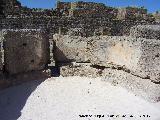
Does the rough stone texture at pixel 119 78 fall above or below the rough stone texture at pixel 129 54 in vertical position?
below

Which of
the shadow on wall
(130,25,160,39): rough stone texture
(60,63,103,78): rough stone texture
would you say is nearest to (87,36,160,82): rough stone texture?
(60,63,103,78): rough stone texture

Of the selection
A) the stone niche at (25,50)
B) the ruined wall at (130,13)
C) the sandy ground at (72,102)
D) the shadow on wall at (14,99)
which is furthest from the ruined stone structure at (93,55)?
the ruined wall at (130,13)

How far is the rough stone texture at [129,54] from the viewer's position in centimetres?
1066

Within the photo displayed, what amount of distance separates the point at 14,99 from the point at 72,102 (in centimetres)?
185

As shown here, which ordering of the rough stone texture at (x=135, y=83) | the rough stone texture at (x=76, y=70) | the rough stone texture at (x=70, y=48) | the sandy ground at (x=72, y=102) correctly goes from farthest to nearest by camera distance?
the rough stone texture at (x=70, y=48) < the rough stone texture at (x=76, y=70) < the rough stone texture at (x=135, y=83) < the sandy ground at (x=72, y=102)

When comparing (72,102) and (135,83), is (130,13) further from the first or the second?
(72,102)

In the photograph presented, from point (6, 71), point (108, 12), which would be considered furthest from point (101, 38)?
point (108, 12)

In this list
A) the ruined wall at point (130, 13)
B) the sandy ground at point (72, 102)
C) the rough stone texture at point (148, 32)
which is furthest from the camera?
the ruined wall at point (130, 13)

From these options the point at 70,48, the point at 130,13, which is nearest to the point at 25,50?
the point at 70,48

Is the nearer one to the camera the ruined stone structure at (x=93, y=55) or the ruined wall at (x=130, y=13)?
the ruined stone structure at (x=93, y=55)

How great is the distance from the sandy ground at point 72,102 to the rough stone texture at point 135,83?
0.23 meters

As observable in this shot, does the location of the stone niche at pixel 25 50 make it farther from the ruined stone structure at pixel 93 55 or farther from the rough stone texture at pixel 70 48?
the rough stone texture at pixel 70 48

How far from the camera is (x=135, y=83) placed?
1100 centimetres

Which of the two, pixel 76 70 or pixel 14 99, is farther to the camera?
pixel 76 70
